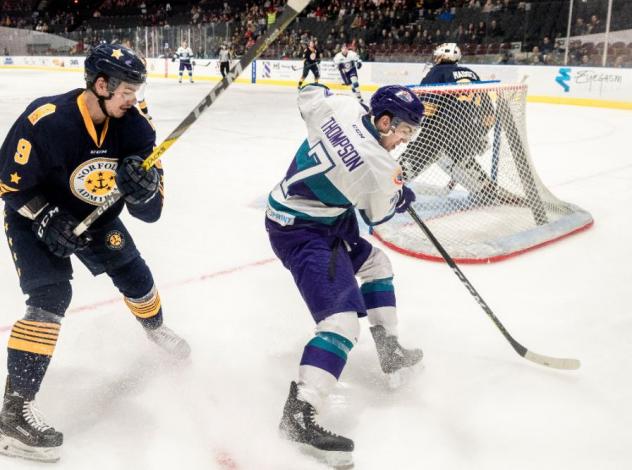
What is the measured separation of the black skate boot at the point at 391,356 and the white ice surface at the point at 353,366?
5 centimetres

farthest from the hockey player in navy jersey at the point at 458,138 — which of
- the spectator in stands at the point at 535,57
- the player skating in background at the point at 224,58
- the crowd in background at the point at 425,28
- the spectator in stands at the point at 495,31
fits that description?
the player skating in background at the point at 224,58

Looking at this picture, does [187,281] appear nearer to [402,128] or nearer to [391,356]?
[391,356]

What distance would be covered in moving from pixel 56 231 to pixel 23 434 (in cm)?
53

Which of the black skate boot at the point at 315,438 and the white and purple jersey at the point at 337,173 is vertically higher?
the white and purple jersey at the point at 337,173

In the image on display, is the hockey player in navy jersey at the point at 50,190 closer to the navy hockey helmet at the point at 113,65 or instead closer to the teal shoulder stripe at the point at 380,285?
the navy hockey helmet at the point at 113,65

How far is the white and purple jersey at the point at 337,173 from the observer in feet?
5.47

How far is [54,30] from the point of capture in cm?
2580

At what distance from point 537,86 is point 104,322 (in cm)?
892

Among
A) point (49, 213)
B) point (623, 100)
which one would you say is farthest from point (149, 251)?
point (623, 100)

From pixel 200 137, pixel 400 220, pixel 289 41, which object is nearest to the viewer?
pixel 400 220

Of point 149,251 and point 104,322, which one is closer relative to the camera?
point 104,322

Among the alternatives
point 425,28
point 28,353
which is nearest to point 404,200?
point 28,353

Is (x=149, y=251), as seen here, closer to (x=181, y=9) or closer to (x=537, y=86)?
(x=537, y=86)

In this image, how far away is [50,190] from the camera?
1.73 metres
